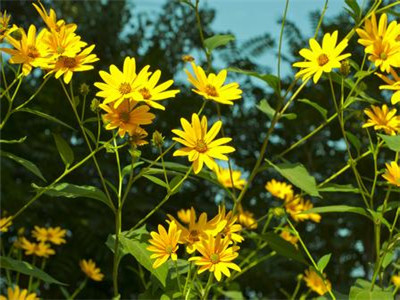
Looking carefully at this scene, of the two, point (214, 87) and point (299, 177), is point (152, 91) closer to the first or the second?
point (214, 87)

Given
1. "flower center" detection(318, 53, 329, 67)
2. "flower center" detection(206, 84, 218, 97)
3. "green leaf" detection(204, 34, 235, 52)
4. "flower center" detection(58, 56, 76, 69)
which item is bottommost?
"flower center" detection(206, 84, 218, 97)

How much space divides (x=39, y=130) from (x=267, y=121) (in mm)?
962

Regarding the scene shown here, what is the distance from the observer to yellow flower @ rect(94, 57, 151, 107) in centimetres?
88

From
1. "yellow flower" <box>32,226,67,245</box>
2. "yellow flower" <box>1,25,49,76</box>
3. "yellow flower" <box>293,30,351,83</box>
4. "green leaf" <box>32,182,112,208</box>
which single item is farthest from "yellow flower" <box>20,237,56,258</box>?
"yellow flower" <box>293,30,351,83</box>

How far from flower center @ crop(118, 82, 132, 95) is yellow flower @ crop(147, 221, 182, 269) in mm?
192

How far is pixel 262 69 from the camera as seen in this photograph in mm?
2732

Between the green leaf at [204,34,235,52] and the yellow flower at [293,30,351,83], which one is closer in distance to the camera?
the yellow flower at [293,30,351,83]

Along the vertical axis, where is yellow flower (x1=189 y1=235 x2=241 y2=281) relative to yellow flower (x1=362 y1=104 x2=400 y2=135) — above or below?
below

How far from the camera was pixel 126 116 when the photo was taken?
90 centimetres

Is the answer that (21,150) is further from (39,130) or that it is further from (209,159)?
(209,159)

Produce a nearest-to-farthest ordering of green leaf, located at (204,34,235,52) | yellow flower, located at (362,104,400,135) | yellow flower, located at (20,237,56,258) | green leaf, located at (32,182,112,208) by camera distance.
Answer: green leaf, located at (32,182,112,208) → yellow flower, located at (362,104,400,135) → green leaf, located at (204,34,235,52) → yellow flower, located at (20,237,56,258)

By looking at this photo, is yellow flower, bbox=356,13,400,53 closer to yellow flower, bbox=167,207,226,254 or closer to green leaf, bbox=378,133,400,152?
green leaf, bbox=378,133,400,152

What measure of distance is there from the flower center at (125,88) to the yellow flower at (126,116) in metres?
0.01

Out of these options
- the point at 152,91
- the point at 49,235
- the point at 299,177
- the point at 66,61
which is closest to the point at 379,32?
the point at 299,177
